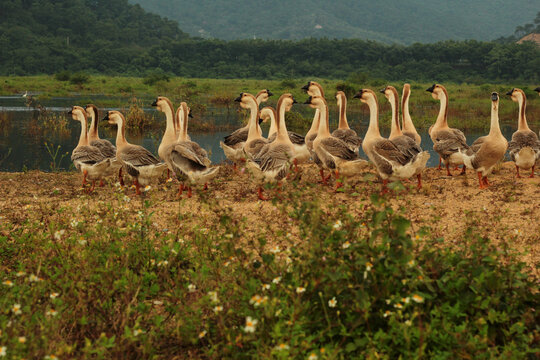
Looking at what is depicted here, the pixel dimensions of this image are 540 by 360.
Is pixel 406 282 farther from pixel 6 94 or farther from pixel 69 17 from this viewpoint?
pixel 69 17

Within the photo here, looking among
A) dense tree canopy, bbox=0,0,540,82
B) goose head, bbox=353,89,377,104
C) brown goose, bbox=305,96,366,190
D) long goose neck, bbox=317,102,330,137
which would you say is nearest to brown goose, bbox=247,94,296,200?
brown goose, bbox=305,96,366,190

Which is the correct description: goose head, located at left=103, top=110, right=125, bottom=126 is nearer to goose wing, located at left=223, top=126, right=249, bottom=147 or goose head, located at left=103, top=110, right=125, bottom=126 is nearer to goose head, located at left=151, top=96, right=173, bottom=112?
goose head, located at left=151, top=96, right=173, bottom=112

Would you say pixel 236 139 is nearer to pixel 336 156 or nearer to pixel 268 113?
pixel 268 113

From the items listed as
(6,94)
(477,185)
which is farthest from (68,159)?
(6,94)

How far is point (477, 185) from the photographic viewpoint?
1062 centimetres

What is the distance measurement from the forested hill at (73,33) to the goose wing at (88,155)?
69103 millimetres

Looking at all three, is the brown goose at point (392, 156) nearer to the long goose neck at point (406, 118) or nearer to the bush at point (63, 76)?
the long goose neck at point (406, 118)

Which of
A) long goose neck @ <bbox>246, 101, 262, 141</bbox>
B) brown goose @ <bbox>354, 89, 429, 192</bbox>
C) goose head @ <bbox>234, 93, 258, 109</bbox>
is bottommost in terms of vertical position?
brown goose @ <bbox>354, 89, 429, 192</bbox>

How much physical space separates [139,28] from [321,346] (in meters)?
118

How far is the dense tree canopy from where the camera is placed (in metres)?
73.2

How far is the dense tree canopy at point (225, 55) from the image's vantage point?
240 feet

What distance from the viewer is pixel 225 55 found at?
87.6 m

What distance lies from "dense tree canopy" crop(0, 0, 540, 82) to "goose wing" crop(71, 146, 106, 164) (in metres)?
62.9

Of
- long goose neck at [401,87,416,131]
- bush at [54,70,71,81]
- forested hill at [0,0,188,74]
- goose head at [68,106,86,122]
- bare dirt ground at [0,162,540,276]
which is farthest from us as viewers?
forested hill at [0,0,188,74]
